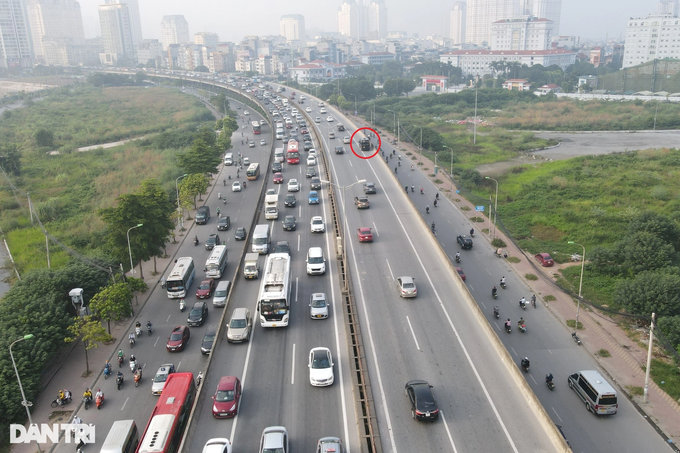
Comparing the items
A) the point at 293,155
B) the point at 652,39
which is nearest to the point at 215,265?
the point at 293,155

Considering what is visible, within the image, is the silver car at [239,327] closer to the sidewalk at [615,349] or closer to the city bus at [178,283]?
the city bus at [178,283]

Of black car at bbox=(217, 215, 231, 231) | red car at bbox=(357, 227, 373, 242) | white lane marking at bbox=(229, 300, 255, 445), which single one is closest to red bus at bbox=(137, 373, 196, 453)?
white lane marking at bbox=(229, 300, 255, 445)

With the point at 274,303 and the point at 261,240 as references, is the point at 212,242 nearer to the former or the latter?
the point at 261,240

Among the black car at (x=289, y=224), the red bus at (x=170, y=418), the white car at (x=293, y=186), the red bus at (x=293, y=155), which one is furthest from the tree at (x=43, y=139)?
the red bus at (x=170, y=418)

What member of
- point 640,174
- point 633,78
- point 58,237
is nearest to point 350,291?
point 58,237

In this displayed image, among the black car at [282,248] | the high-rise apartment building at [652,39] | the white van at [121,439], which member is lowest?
the white van at [121,439]

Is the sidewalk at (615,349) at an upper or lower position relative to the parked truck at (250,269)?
lower
